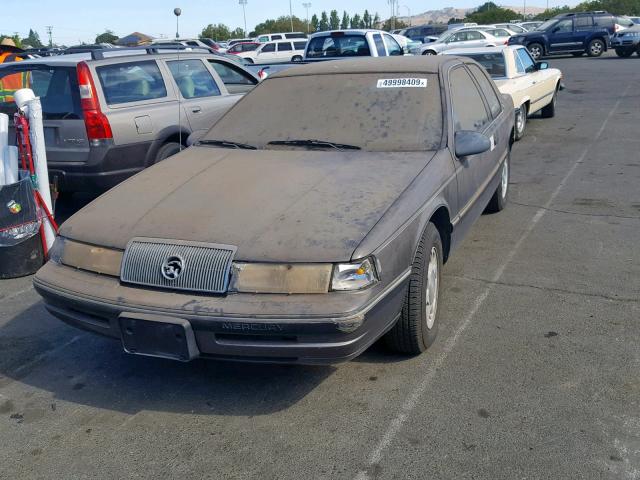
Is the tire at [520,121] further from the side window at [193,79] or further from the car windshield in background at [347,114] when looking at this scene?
the car windshield in background at [347,114]

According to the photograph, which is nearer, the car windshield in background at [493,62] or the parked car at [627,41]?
the car windshield in background at [493,62]

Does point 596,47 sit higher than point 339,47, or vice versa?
point 339,47

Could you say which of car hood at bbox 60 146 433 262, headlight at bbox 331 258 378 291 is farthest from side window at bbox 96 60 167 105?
headlight at bbox 331 258 378 291

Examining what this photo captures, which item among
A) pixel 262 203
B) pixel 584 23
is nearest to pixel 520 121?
pixel 262 203

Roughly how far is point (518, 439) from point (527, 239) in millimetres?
3169

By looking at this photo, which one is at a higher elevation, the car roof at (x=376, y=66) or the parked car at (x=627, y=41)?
the car roof at (x=376, y=66)

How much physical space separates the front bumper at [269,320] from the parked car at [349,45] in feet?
38.1

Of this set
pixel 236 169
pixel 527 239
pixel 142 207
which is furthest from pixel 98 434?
pixel 527 239

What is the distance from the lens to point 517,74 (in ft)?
35.7

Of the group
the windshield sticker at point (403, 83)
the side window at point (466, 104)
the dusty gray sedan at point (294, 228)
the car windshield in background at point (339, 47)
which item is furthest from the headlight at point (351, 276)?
the car windshield in background at point (339, 47)

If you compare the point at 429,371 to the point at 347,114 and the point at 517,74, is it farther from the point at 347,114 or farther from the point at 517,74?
the point at 517,74

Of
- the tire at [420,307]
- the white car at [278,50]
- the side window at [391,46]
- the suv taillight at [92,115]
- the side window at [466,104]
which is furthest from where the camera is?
the white car at [278,50]

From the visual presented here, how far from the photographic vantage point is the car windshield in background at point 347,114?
4.52 m

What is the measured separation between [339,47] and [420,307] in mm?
11881
